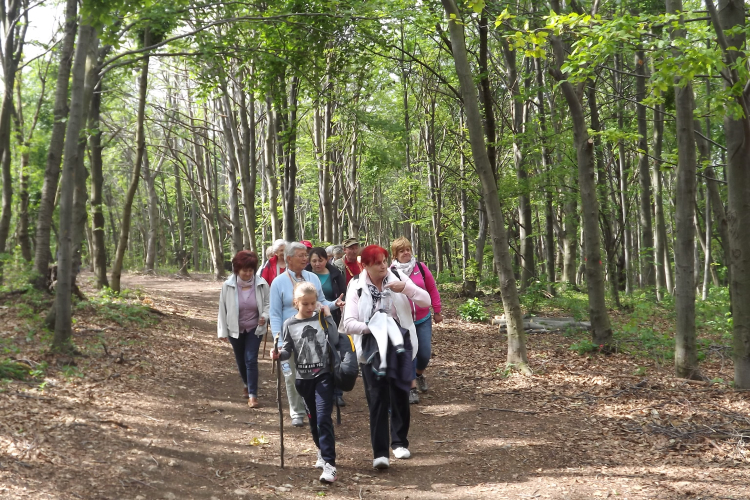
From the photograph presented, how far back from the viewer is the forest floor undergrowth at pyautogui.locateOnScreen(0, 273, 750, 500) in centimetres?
462

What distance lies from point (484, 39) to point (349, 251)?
591 centimetres

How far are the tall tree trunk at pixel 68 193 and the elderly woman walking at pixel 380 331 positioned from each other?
14.7ft

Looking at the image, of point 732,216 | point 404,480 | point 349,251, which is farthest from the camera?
point 349,251

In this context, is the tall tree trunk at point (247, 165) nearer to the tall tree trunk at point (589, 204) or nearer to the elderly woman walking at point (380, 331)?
the tall tree trunk at point (589, 204)

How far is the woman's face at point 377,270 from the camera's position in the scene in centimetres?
507

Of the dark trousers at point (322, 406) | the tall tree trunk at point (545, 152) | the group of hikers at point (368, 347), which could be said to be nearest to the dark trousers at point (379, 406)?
the group of hikers at point (368, 347)

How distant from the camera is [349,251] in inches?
323

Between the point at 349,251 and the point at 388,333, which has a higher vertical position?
the point at 349,251

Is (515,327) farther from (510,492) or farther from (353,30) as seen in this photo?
(353,30)

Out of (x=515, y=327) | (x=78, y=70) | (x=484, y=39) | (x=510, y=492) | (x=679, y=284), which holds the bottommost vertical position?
(x=510, y=492)

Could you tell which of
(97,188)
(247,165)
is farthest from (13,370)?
(247,165)

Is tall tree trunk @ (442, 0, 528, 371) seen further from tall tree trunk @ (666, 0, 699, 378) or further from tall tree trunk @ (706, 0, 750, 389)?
tall tree trunk @ (706, 0, 750, 389)

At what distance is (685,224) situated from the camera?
7191mm

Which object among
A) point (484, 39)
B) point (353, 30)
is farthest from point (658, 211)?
point (353, 30)
